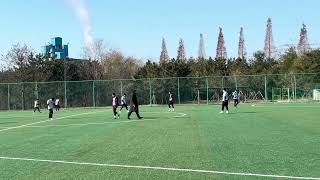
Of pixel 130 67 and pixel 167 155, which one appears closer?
pixel 167 155

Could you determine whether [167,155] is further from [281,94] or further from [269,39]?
[269,39]

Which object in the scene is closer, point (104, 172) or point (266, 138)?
point (104, 172)

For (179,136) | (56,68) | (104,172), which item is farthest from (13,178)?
(56,68)

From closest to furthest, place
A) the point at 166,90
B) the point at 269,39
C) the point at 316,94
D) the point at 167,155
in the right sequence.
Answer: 1. the point at 167,155
2. the point at 316,94
3. the point at 166,90
4. the point at 269,39

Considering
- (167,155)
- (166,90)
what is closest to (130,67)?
(166,90)

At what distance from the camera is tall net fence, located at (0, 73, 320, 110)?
5722 cm

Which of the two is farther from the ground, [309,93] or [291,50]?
[291,50]

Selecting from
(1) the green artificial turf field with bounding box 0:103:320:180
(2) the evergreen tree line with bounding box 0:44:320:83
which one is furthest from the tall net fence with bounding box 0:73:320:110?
(1) the green artificial turf field with bounding box 0:103:320:180

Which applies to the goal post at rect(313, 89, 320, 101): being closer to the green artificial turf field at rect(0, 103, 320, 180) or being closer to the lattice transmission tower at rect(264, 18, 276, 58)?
the green artificial turf field at rect(0, 103, 320, 180)

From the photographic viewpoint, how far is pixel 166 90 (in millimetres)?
58594

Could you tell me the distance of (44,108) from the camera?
5856 centimetres

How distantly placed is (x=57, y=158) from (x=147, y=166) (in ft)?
9.87

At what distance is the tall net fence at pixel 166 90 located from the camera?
5722cm

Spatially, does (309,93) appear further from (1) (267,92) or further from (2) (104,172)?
(2) (104,172)
